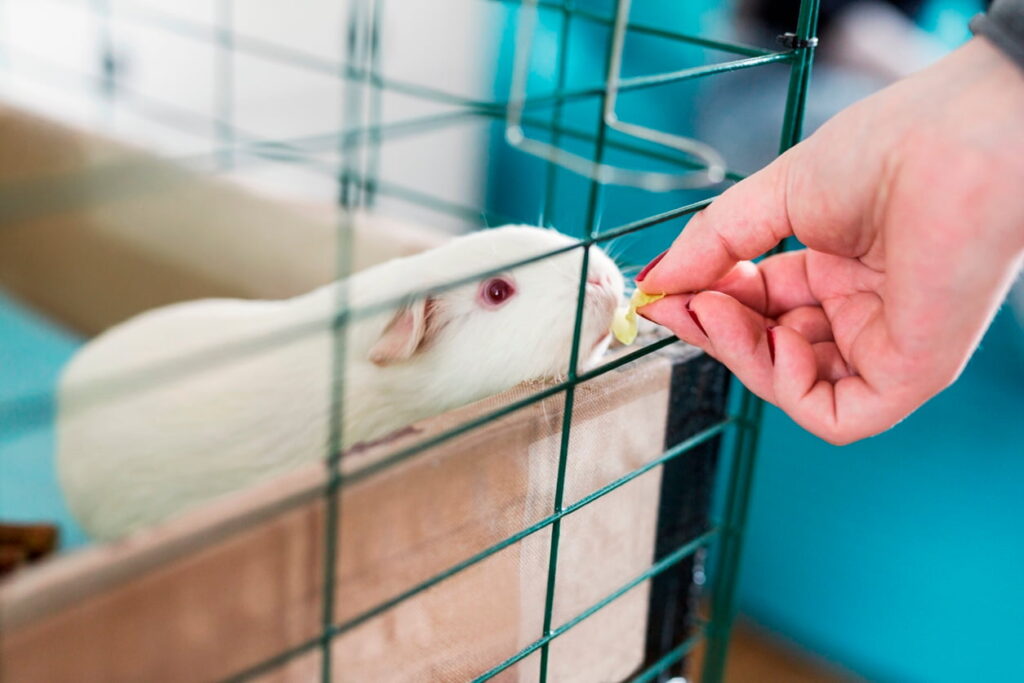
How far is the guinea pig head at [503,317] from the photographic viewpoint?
2.20 ft

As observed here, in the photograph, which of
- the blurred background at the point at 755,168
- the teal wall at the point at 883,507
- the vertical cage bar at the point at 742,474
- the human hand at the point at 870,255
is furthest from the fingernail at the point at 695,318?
the teal wall at the point at 883,507

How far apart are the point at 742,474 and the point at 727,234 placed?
24 centimetres

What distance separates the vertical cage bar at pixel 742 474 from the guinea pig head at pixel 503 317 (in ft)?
0.39

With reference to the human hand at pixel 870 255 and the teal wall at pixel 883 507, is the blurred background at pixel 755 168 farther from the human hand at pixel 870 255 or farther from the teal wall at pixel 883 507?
the human hand at pixel 870 255

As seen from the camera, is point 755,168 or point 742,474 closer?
point 742,474

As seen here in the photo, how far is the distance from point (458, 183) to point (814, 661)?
1.03 m

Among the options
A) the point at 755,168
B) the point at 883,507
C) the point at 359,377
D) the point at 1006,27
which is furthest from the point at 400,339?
the point at 883,507

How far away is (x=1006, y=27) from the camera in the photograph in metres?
0.45

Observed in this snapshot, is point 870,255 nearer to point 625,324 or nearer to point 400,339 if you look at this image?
point 625,324

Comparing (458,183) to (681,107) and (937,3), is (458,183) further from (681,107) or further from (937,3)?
(937,3)

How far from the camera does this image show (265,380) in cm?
70

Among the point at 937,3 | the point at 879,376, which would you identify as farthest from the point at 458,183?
the point at 879,376

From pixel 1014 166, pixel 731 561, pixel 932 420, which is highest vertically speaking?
pixel 1014 166

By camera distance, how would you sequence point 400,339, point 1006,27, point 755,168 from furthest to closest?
point 755,168, point 400,339, point 1006,27
